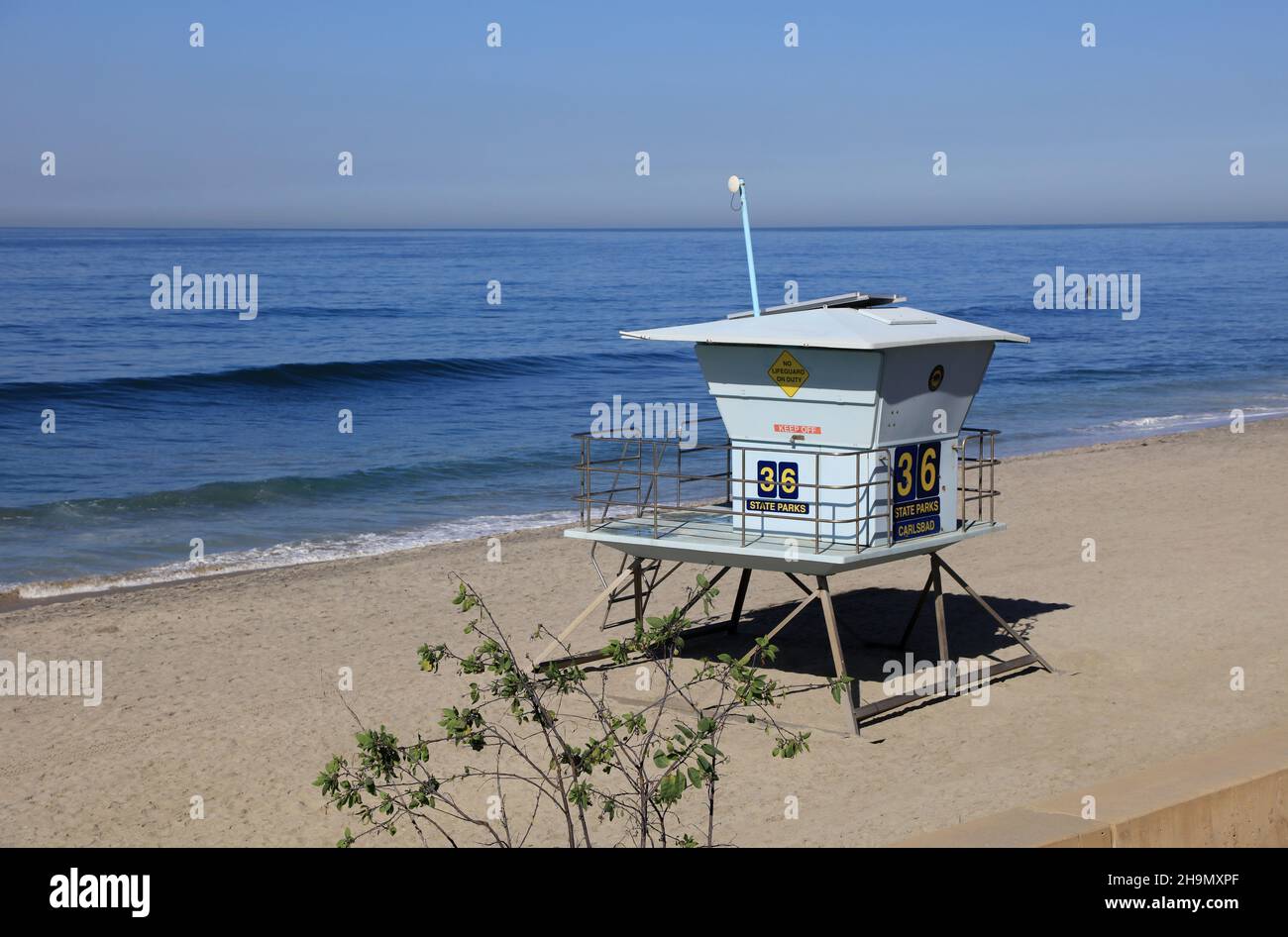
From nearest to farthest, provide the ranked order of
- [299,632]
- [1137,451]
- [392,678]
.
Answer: [392,678]
[299,632]
[1137,451]

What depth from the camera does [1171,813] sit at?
5039mm

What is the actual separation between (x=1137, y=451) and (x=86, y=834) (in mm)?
23502

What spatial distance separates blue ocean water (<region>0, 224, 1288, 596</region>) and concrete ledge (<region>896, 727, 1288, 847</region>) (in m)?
16.4

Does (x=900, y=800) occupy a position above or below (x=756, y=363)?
below

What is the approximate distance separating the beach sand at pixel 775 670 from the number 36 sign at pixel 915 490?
1.65 m

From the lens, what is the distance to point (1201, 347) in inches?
2167

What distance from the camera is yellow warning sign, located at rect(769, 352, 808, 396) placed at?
36.9ft

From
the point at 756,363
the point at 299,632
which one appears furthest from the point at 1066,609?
the point at 299,632

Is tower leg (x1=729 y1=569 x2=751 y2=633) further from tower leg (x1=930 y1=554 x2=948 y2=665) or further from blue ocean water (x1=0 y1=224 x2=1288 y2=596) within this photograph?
blue ocean water (x1=0 y1=224 x2=1288 y2=596)

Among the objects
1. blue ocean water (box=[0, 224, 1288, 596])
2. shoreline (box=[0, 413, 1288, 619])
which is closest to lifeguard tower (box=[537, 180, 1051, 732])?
shoreline (box=[0, 413, 1288, 619])

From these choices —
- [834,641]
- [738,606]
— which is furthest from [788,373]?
[738,606]
